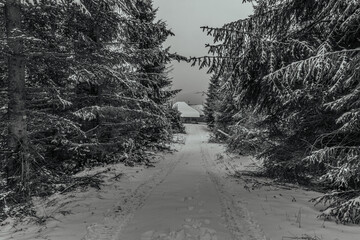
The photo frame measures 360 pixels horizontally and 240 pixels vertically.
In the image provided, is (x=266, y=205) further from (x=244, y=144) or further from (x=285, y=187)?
(x=244, y=144)

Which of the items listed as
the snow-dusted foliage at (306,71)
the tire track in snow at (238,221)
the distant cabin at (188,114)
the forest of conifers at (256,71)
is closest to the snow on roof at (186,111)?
the distant cabin at (188,114)

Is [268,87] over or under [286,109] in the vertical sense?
over

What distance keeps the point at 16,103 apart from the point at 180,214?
4743 millimetres

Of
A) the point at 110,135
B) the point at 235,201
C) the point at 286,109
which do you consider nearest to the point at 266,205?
the point at 235,201

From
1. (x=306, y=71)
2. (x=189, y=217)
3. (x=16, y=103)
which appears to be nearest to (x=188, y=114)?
(x=16, y=103)

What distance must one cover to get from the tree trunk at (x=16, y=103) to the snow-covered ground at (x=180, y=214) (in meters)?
1.14

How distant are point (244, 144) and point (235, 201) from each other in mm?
7030

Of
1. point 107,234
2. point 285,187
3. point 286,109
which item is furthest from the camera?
point 285,187

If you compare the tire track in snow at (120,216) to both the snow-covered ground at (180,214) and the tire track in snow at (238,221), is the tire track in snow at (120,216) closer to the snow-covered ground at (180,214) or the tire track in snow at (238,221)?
the snow-covered ground at (180,214)

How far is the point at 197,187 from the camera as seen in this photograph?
8.99m

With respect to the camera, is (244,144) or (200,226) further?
(244,144)

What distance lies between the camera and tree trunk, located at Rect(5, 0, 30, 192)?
20.4 feet

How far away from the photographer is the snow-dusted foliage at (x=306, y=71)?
16.5 ft

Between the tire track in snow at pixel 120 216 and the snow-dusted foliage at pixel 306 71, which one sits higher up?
the snow-dusted foliage at pixel 306 71
